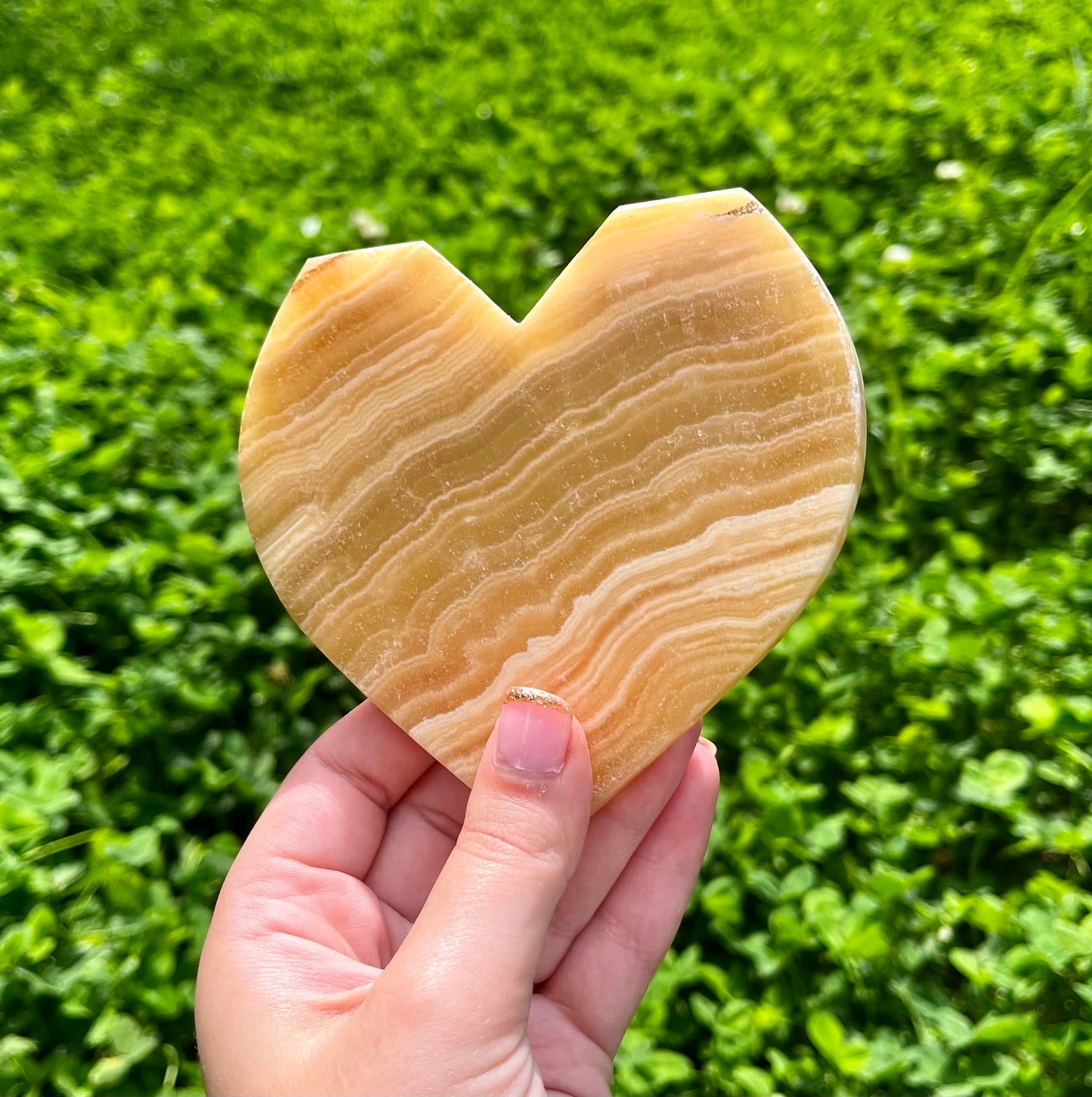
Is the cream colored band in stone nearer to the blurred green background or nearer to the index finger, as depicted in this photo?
the index finger

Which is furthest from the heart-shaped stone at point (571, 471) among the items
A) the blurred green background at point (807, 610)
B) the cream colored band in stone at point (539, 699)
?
the blurred green background at point (807, 610)

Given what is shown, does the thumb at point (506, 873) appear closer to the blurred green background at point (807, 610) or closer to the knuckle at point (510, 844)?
the knuckle at point (510, 844)

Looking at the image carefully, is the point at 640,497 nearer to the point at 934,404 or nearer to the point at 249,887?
the point at 249,887

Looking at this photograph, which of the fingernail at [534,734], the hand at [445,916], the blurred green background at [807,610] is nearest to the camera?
the hand at [445,916]

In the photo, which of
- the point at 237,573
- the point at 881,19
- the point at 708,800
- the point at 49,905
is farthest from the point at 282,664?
the point at 881,19

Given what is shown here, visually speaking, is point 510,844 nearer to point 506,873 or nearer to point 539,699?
point 506,873

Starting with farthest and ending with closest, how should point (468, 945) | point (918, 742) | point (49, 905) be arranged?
point (918, 742) < point (49, 905) < point (468, 945)

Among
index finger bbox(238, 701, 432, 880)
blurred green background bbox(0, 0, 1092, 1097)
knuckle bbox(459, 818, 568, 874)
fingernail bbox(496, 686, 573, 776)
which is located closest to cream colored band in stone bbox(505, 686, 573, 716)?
fingernail bbox(496, 686, 573, 776)

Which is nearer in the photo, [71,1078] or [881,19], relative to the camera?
[71,1078]

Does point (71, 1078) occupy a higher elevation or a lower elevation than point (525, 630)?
lower
